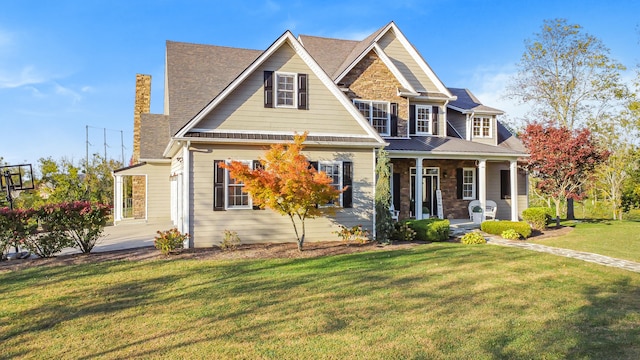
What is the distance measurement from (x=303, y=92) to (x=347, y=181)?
132 inches

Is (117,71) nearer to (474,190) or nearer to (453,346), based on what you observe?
(474,190)

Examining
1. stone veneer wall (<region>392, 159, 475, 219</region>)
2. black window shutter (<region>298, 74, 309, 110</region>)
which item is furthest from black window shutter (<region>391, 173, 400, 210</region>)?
black window shutter (<region>298, 74, 309, 110</region>)

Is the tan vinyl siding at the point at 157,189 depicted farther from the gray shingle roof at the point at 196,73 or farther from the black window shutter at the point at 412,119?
the black window shutter at the point at 412,119

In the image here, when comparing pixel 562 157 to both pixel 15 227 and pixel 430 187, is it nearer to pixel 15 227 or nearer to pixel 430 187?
pixel 430 187

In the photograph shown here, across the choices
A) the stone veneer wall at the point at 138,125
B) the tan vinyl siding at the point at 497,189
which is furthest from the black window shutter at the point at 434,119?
the stone veneer wall at the point at 138,125

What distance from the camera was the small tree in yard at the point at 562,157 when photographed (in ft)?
55.0

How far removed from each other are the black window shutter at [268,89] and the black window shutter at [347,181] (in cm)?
324

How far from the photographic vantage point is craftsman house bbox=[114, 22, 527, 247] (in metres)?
12.1

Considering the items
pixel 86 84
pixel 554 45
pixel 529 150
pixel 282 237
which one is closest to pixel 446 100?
pixel 529 150

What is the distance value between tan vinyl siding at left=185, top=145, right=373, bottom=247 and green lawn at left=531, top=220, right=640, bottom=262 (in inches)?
255

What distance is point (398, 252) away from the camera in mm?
11453

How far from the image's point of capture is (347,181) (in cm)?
1331

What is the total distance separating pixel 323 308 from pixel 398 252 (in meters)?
5.55

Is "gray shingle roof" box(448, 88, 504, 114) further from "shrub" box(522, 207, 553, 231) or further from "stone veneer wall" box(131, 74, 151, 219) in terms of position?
"stone veneer wall" box(131, 74, 151, 219)
